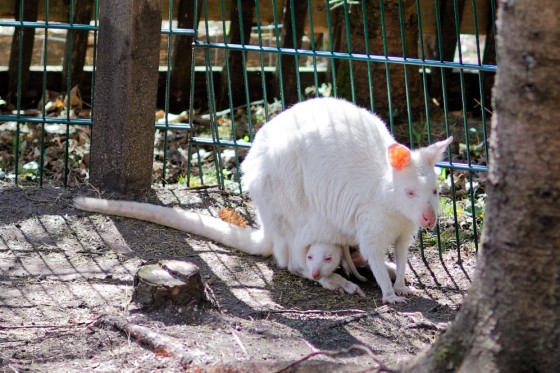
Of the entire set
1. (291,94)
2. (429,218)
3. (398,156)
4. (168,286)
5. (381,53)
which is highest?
(381,53)

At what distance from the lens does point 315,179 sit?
501cm

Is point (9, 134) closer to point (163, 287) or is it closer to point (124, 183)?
point (124, 183)

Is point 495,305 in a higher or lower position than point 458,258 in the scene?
higher

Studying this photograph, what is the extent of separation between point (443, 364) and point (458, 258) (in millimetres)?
2804

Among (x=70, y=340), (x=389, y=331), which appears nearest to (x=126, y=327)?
(x=70, y=340)

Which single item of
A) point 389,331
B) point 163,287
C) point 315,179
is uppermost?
point 315,179

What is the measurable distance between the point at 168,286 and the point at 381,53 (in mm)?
4370

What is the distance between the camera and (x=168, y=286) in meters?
4.01

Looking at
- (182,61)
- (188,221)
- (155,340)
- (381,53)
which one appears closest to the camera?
(155,340)

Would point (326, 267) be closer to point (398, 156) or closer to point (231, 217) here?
point (398, 156)

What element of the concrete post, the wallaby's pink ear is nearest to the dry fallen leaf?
the concrete post

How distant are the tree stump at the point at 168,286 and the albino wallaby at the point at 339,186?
1.13 m

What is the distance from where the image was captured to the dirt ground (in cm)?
363

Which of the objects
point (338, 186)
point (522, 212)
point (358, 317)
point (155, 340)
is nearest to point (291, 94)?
point (338, 186)
